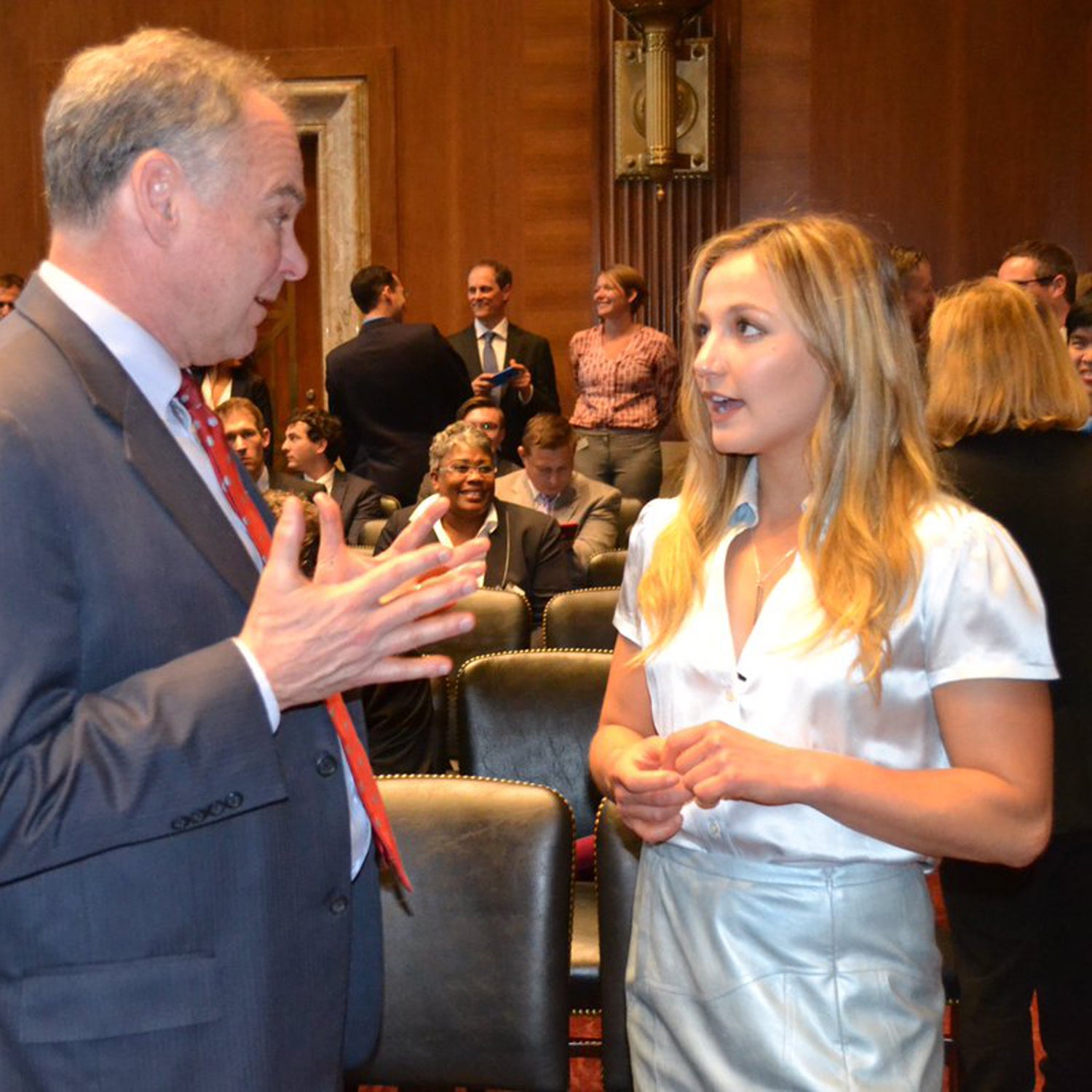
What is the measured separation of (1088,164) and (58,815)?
807cm

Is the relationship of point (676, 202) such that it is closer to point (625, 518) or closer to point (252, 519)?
point (625, 518)

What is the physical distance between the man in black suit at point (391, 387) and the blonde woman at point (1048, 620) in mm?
4508

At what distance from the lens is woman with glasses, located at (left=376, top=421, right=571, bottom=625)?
16.4ft

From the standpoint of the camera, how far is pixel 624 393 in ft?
24.7

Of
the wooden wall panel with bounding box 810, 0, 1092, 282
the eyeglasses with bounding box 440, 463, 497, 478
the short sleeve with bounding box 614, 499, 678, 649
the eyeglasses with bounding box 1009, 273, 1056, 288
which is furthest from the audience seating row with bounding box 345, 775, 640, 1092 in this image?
the wooden wall panel with bounding box 810, 0, 1092, 282

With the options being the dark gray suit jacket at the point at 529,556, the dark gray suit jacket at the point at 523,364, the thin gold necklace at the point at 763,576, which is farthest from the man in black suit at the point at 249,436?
the thin gold necklace at the point at 763,576

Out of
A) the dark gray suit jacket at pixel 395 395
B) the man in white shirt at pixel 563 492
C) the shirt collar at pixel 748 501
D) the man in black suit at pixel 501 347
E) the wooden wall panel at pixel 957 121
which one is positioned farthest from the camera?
the wooden wall panel at pixel 957 121

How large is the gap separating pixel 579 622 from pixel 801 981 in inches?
90.8

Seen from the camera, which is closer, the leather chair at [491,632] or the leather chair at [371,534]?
the leather chair at [491,632]

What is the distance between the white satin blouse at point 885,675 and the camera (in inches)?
65.3

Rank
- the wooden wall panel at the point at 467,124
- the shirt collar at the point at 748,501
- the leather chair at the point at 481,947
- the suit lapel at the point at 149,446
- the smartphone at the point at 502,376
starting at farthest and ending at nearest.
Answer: the wooden wall panel at the point at 467,124 < the smartphone at the point at 502,376 < the leather chair at the point at 481,947 < the shirt collar at the point at 748,501 < the suit lapel at the point at 149,446

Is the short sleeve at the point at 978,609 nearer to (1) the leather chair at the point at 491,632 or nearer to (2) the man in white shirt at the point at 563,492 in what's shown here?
(1) the leather chair at the point at 491,632

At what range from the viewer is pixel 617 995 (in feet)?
8.26

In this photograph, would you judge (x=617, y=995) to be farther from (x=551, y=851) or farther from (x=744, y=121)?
(x=744, y=121)
